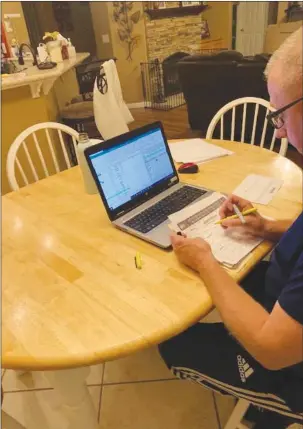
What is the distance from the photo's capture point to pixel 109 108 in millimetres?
2822

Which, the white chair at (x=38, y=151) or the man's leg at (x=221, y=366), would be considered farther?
the white chair at (x=38, y=151)

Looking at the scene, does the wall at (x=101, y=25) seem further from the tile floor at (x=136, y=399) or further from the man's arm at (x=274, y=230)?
the man's arm at (x=274, y=230)

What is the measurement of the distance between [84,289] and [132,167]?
0.46m

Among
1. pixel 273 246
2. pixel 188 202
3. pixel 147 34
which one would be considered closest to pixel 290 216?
pixel 273 246

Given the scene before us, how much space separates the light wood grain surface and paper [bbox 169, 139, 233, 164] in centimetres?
27

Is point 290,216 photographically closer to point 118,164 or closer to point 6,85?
point 118,164

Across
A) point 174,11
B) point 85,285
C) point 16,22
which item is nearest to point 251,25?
point 174,11

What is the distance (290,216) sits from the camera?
1.10 meters

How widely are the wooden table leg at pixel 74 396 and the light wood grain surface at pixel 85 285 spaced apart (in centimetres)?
16

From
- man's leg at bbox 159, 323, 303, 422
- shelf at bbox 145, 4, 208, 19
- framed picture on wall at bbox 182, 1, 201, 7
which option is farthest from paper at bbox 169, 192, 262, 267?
framed picture on wall at bbox 182, 1, 201, 7

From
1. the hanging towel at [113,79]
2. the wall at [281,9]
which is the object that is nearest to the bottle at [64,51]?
the hanging towel at [113,79]

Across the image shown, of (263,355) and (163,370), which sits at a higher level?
(263,355)

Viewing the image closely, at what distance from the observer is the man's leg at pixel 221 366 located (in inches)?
33.8

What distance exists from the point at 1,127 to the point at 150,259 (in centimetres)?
211
